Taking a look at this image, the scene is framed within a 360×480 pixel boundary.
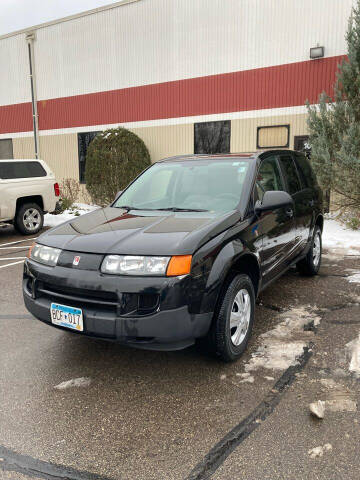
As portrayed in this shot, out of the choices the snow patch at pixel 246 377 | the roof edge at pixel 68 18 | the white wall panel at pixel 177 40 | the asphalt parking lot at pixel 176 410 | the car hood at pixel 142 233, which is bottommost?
the asphalt parking lot at pixel 176 410

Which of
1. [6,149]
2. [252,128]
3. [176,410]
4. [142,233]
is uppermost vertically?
[252,128]

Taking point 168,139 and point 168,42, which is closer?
point 168,42

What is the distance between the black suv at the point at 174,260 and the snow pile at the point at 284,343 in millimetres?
194

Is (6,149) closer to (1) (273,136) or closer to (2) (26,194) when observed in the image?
(2) (26,194)

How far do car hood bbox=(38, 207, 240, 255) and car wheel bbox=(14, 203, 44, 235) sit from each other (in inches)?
248

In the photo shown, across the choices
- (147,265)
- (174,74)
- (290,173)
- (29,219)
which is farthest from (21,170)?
(147,265)

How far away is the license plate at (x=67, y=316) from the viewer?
2.89 metres

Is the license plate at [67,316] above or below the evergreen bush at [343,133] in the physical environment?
below

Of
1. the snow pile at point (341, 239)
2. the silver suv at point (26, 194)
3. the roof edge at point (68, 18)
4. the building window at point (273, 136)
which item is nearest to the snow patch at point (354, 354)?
the snow pile at point (341, 239)

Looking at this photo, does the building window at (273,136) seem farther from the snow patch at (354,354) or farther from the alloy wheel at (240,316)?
the alloy wheel at (240,316)

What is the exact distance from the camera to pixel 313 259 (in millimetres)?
5680

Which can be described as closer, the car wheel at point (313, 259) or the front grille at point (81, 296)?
the front grille at point (81, 296)

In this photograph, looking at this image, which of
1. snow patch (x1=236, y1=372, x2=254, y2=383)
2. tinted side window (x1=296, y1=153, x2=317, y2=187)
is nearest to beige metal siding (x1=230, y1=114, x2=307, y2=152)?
tinted side window (x1=296, y1=153, x2=317, y2=187)

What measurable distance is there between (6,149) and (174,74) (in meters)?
9.14
